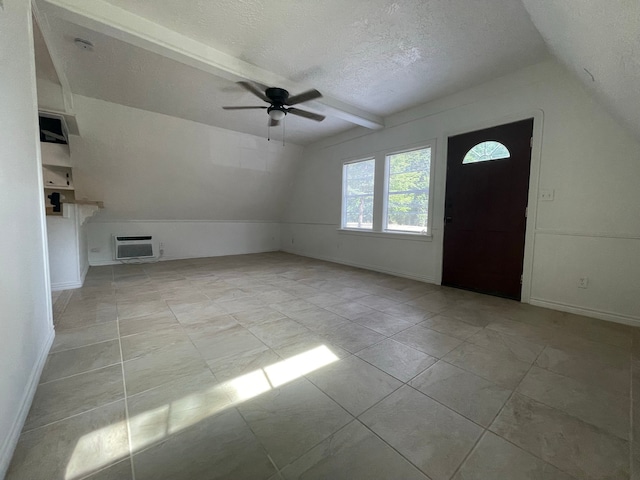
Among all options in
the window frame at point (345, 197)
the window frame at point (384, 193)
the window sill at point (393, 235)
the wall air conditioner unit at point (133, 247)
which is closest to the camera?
the window frame at point (384, 193)

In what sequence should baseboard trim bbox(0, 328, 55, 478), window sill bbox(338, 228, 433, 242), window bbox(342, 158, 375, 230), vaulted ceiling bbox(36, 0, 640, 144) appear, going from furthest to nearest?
window bbox(342, 158, 375, 230), window sill bbox(338, 228, 433, 242), vaulted ceiling bbox(36, 0, 640, 144), baseboard trim bbox(0, 328, 55, 478)

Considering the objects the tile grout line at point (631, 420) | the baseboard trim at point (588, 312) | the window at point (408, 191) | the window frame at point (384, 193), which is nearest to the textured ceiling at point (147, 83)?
the window frame at point (384, 193)

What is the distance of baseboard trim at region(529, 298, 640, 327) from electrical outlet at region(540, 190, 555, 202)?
1.16m

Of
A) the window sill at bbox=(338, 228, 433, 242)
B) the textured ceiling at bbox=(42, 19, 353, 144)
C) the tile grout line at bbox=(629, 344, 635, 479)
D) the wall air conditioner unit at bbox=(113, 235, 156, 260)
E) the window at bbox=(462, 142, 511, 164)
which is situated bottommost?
the tile grout line at bbox=(629, 344, 635, 479)

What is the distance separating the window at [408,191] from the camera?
4.09m

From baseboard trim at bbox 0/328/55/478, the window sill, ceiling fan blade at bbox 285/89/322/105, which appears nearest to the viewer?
baseboard trim at bbox 0/328/55/478

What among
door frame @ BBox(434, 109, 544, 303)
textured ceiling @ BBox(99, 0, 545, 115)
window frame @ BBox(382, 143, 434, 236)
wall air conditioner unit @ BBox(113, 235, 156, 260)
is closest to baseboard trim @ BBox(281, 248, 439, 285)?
window frame @ BBox(382, 143, 434, 236)

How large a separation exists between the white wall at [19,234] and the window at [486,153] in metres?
4.22

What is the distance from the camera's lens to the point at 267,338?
2143mm

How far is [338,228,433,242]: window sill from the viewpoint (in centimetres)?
406

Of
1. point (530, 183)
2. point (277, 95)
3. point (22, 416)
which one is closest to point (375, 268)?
point (530, 183)

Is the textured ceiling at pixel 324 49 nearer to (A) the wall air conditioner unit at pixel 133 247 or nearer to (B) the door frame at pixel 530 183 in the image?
(B) the door frame at pixel 530 183

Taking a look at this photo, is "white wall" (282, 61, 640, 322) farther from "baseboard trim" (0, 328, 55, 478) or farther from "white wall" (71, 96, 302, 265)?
"baseboard trim" (0, 328, 55, 478)

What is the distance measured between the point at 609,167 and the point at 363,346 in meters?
3.01
